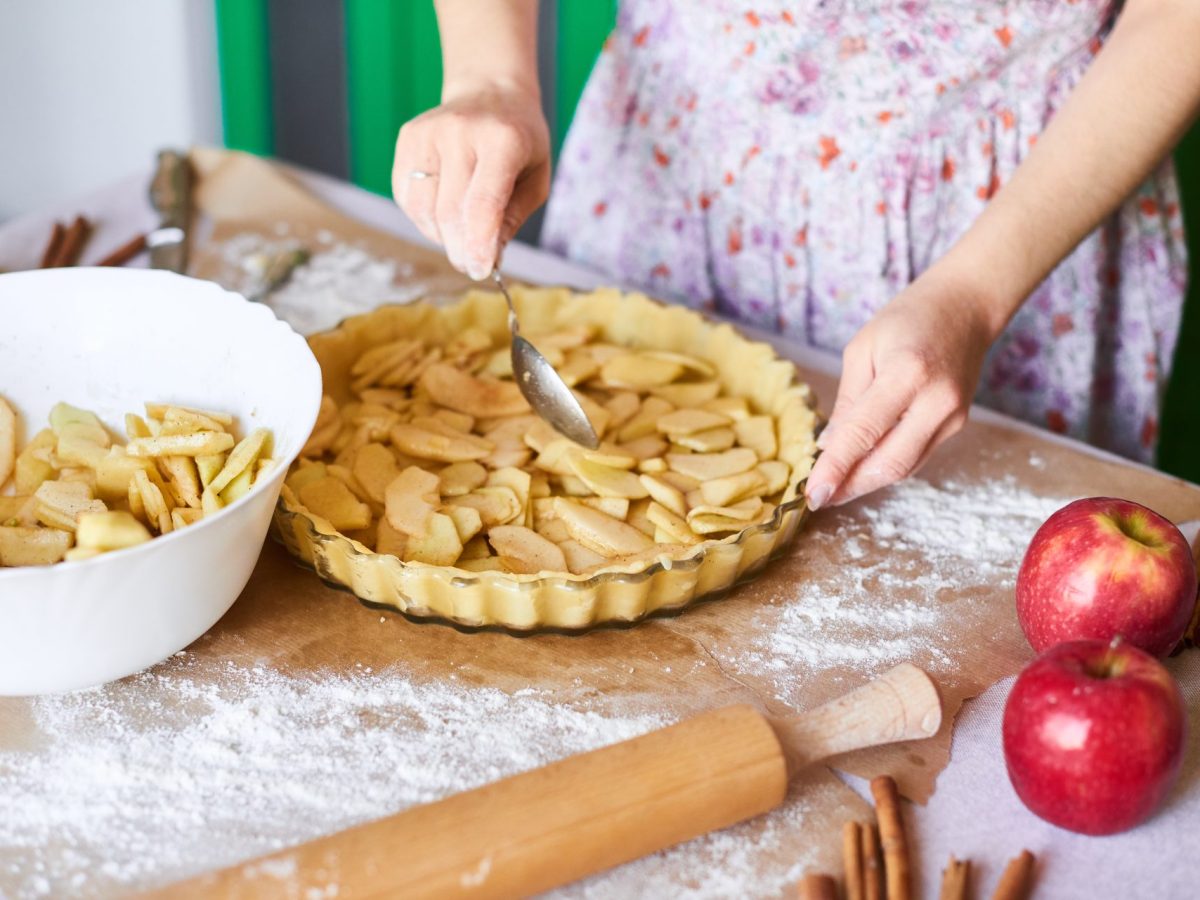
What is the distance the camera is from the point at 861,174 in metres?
1.33

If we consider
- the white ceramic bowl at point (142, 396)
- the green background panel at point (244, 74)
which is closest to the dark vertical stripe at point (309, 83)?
the green background panel at point (244, 74)

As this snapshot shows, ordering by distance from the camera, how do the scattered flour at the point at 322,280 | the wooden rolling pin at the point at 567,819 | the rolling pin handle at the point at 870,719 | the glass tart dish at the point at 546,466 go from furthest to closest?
the scattered flour at the point at 322,280 < the glass tart dish at the point at 546,466 < the rolling pin handle at the point at 870,719 < the wooden rolling pin at the point at 567,819

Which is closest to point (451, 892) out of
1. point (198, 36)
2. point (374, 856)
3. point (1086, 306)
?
point (374, 856)

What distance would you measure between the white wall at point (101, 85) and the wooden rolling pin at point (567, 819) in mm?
2328

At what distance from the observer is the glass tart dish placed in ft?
2.90

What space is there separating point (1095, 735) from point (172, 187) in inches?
55.7

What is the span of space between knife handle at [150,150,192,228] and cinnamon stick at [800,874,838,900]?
4.08 ft

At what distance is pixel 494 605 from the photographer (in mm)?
871

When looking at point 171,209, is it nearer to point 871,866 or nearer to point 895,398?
point 895,398

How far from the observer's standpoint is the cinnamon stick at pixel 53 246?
1.50m

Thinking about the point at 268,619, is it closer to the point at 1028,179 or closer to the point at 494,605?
the point at 494,605

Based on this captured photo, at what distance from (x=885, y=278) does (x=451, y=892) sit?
98 cm

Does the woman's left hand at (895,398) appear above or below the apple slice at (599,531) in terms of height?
above

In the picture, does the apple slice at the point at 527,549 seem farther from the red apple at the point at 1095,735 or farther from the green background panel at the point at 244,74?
the green background panel at the point at 244,74
